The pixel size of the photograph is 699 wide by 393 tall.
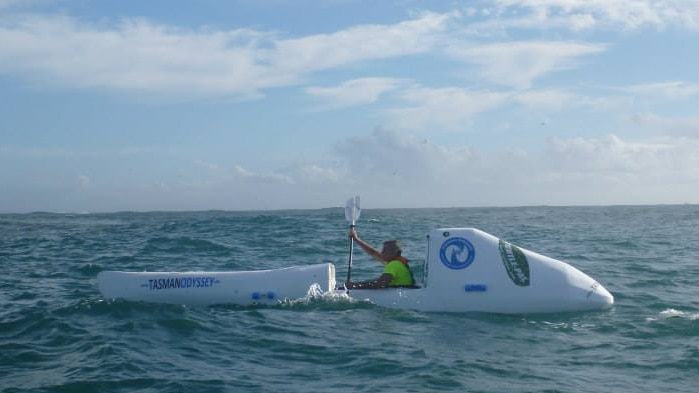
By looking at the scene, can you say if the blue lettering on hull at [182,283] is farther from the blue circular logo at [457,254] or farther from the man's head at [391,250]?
the blue circular logo at [457,254]

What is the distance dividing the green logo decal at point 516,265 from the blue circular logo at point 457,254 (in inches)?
19.6

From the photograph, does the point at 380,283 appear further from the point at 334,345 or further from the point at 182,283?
the point at 182,283

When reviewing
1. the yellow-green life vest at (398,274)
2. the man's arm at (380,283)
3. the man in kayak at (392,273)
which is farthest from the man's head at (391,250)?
the man's arm at (380,283)

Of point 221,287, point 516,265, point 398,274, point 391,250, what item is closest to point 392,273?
point 398,274

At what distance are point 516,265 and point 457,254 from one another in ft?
3.08

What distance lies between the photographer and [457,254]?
11328mm

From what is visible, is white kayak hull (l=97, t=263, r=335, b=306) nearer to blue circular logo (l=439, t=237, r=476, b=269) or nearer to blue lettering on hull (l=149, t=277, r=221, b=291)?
blue lettering on hull (l=149, t=277, r=221, b=291)

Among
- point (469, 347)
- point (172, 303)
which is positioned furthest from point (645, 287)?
point (172, 303)

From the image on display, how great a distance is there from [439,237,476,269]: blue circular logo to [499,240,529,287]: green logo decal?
19.6 inches

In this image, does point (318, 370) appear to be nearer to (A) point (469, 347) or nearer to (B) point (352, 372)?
(B) point (352, 372)

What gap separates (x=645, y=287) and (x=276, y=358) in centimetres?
894

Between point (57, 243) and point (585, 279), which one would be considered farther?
point (57, 243)

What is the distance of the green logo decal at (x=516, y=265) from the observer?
444 inches

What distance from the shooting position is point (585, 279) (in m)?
11.6
